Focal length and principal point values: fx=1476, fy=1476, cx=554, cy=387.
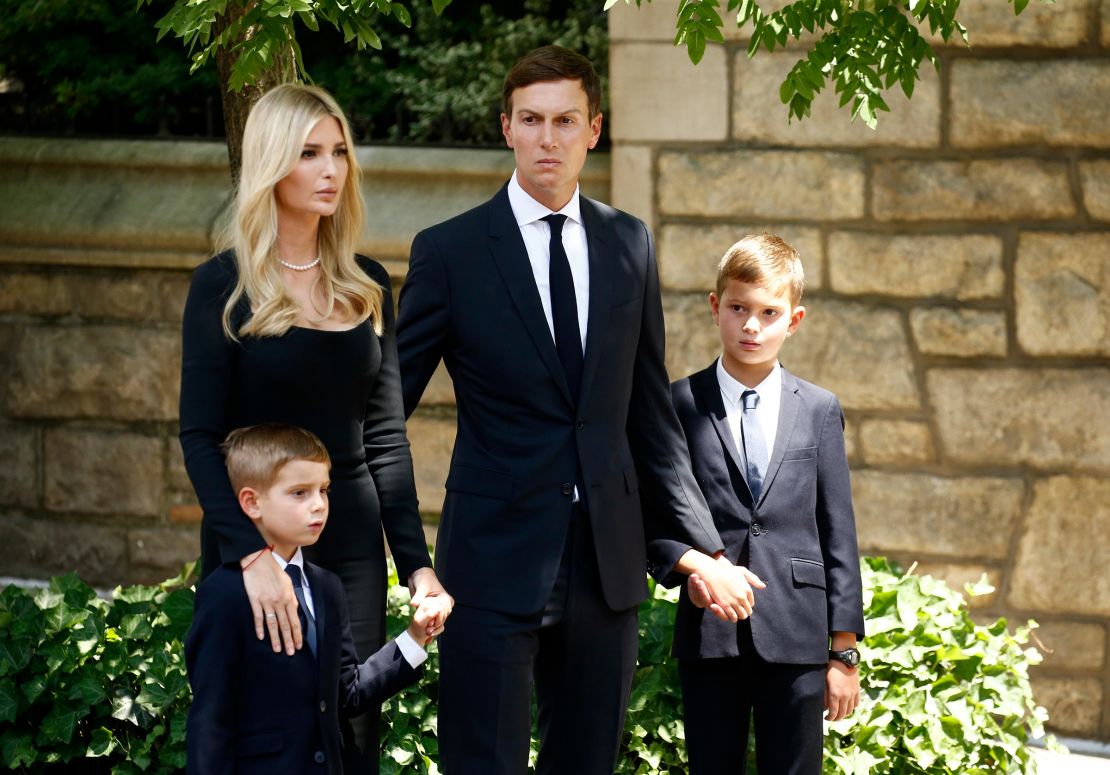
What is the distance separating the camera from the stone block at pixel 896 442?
18.0 feet

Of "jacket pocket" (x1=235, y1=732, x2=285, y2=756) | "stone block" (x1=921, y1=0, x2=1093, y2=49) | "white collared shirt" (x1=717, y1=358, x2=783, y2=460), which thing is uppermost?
"stone block" (x1=921, y1=0, x2=1093, y2=49)

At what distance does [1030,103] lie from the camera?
5.30m

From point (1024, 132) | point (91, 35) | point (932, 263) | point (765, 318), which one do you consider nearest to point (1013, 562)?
point (932, 263)

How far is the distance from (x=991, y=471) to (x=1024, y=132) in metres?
1.23

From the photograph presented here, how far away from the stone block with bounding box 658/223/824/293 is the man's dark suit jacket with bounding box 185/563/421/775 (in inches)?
117

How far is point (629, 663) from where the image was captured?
3.22 metres

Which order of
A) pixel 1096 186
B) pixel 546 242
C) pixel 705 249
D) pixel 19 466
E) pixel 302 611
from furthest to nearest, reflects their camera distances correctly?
1. pixel 19 466
2. pixel 705 249
3. pixel 1096 186
4. pixel 546 242
5. pixel 302 611

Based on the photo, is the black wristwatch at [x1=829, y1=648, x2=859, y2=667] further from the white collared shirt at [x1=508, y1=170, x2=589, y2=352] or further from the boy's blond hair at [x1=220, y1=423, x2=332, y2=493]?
the boy's blond hair at [x1=220, y1=423, x2=332, y2=493]

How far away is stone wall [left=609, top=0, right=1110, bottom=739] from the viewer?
17.4 ft

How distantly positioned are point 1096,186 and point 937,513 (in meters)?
1.31

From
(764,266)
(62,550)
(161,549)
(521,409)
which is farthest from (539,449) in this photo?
(62,550)

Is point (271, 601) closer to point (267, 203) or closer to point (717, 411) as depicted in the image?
point (267, 203)

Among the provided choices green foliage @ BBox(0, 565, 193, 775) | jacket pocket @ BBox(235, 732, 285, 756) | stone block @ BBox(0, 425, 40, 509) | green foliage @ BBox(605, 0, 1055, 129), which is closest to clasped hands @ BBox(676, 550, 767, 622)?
jacket pocket @ BBox(235, 732, 285, 756)

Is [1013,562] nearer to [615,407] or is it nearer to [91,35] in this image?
[615,407]
